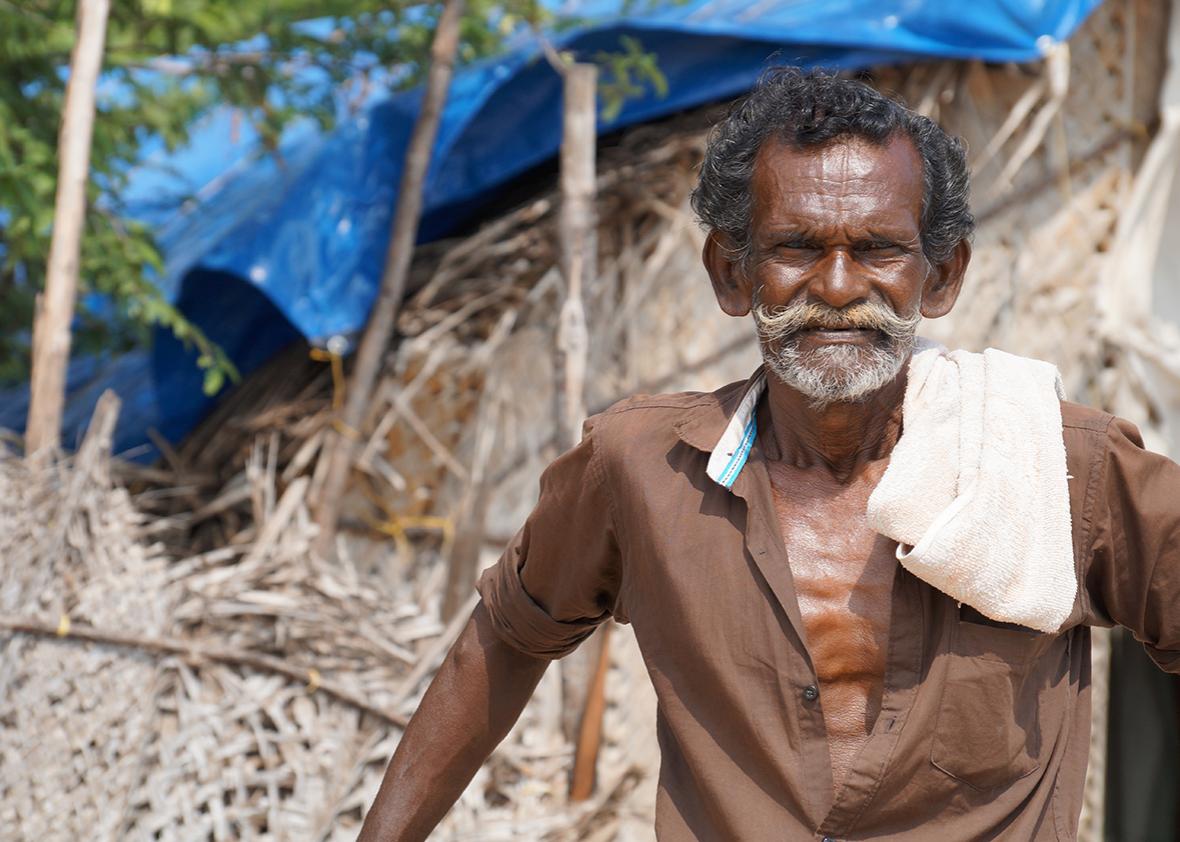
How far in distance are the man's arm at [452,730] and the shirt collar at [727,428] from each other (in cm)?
49

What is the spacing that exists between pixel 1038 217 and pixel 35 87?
145 inches

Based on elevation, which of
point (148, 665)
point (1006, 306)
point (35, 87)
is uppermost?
point (35, 87)

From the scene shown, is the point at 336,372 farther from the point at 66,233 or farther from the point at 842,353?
the point at 842,353

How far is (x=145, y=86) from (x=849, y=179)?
14.9 ft

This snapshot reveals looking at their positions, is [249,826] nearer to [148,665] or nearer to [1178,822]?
[148,665]

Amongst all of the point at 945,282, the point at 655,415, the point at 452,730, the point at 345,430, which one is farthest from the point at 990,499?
the point at 345,430

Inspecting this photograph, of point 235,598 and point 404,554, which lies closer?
point 235,598

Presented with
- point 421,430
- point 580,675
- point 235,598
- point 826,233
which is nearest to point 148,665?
point 235,598

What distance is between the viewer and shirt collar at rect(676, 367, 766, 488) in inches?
81.0

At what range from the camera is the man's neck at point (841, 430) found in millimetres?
2084

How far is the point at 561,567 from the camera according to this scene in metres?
2.24

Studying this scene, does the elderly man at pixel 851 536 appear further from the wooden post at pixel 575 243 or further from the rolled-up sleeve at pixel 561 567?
the wooden post at pixel 575 243

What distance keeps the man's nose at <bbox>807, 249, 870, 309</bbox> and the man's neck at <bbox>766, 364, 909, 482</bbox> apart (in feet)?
0.52

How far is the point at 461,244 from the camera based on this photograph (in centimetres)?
518
